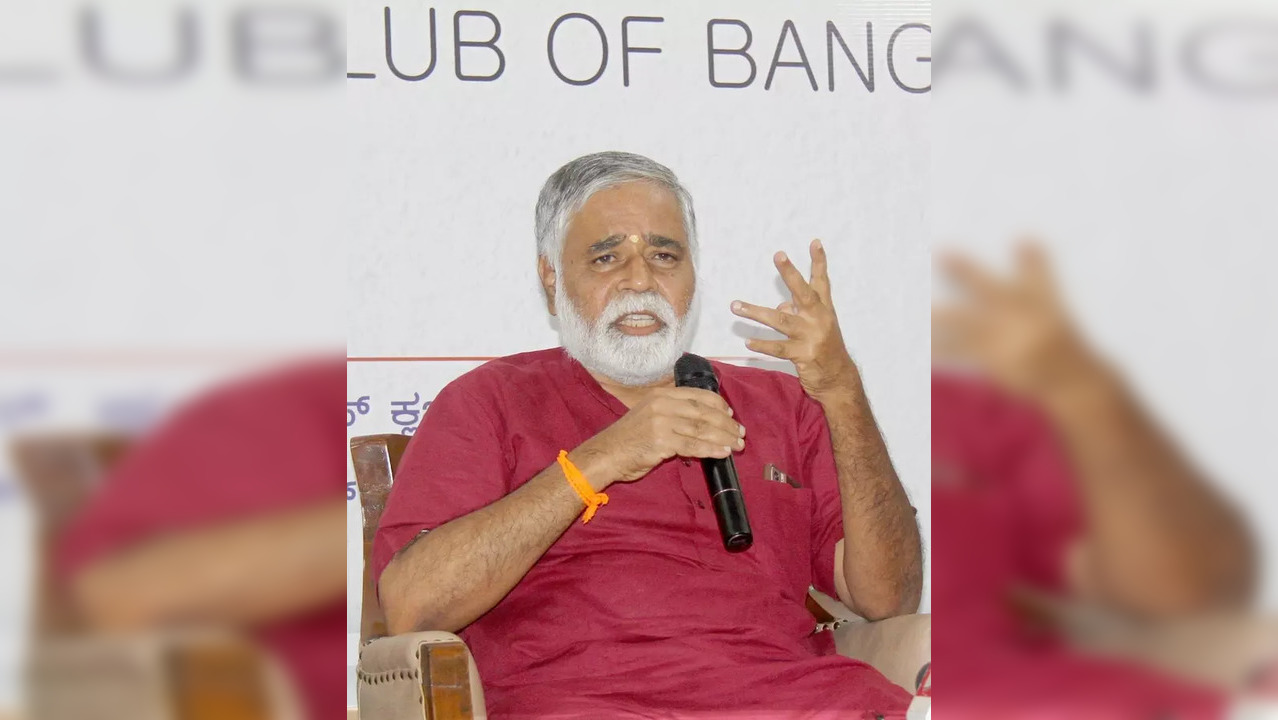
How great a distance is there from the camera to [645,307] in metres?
2.08

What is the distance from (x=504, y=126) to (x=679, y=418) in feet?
3.55

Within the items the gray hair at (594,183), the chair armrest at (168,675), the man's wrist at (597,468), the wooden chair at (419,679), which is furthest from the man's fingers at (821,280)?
the chair armrest at (168,675)

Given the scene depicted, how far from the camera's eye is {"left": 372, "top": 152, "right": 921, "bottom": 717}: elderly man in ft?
5.82

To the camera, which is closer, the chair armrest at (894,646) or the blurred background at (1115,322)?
the blurred background at (1115,322)

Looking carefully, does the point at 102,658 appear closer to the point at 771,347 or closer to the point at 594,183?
the point at 771,347

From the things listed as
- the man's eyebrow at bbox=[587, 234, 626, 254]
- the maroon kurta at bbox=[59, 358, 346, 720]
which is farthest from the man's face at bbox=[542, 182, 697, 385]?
the maroon kurta at bbox=[59, 358, 346, 720]

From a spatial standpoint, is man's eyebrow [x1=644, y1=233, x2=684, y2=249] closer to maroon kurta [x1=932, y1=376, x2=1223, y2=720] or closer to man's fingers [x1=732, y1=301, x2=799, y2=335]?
man's fingers [x1=732, y1=301, x2=799, y2=335]

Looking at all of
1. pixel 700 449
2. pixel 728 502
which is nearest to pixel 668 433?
pixel 700 449

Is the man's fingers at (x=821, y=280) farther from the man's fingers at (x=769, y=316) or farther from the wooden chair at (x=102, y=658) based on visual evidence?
the wooden chair at (x=102, y=658)

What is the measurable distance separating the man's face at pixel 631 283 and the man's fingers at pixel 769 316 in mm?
463

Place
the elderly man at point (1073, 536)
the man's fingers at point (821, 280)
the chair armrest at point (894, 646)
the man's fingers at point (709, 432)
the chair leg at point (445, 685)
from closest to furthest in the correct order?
the elderly man at point (1073, 536)
the chair leg at point (445, 685)
the man's fingers at point (821, 280)
the man's fingers at point (709, 432)
the chair armrest at point (894, 646)

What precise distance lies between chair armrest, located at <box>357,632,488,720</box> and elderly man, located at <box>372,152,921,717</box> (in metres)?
0.15

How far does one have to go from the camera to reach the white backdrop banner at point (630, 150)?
98.2 inches

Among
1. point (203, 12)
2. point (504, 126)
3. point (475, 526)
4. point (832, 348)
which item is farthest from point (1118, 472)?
point (504, 126)
